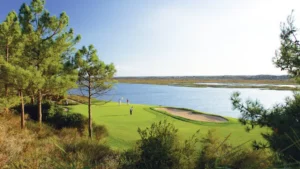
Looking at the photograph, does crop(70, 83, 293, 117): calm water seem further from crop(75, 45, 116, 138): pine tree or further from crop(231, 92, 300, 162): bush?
crop(231, 92, 300, 162): bush

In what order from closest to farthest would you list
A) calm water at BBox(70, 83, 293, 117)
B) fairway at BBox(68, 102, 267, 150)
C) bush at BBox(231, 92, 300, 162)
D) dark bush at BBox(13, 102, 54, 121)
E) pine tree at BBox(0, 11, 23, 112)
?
bush at BBox(231, 92, 300, 162), pine tree at BBox(0, 11, 23, 112), fairway at BBox(68, 102, 267, 150), dark bush at BBox(13, 102, 54, 121), calm water at BBox(70, 83, 293, 117)

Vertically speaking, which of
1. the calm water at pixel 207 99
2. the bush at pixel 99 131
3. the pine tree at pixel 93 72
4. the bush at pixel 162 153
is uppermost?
the pine tree at pixel 93 72

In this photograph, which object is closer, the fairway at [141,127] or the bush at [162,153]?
the bush at [162,153]

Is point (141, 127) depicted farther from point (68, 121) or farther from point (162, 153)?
point (162, 153)

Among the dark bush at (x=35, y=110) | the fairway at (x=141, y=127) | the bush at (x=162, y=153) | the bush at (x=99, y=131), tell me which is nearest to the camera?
the bush at (x=162, y=153)

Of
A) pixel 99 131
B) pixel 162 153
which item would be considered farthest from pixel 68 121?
pixel 162 153

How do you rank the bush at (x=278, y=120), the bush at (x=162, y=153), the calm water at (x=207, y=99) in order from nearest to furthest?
the bush at (x=278, y=120) < the bush at (x=162, y=153) < the calm water at (x=207, y=99)

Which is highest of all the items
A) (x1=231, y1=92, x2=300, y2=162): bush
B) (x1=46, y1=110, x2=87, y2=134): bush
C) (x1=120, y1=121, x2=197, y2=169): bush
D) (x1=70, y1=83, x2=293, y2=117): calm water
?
(x1=231, y1=92, x2=300, y2=162): bush

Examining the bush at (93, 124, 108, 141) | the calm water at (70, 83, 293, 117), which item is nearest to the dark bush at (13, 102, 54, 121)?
the calm water at (70, 83, 293, 117)

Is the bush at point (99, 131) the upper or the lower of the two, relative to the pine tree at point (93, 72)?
lower

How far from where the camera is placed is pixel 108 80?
20.1 meters

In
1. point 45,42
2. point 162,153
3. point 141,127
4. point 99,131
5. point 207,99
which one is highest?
point 45,42

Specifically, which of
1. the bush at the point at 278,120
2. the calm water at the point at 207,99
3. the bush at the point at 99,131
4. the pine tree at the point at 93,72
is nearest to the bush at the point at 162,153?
the bush at the point at 278,120

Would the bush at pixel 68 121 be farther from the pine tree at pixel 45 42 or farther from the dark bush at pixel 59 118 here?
the pine tree at pixel 45 42
